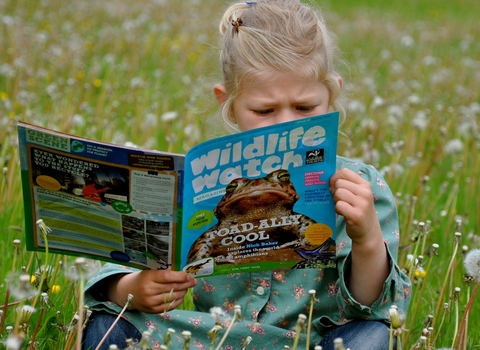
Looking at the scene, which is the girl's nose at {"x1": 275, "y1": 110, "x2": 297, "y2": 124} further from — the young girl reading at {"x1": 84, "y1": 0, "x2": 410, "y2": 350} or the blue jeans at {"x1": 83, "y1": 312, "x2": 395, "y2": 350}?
the blue jeans at {"x1": 83, "y1": 312, "x2": 395, "y2": 350}

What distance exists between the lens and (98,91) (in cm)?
434

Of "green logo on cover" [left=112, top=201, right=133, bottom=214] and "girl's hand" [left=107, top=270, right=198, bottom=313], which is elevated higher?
"green logo on cover" [left=112, top=201, right=133, bottom=214]

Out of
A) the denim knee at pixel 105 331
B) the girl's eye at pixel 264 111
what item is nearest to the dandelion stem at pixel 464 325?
the girl's eye at pixel 264 111

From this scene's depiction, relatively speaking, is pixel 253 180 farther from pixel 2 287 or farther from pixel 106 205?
pixel 2 287

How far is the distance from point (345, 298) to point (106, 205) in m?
0.59

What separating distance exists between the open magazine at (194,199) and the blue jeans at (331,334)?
0.21 m

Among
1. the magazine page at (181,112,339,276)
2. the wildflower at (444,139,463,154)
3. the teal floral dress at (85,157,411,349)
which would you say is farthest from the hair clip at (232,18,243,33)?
the wildflower at (444,139,463,154)

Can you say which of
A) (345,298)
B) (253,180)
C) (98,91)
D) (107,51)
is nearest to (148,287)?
(253,180)

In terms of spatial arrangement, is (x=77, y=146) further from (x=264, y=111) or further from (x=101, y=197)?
(x=264, y=111)

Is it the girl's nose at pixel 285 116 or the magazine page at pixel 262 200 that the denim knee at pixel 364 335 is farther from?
the girl's nose at pixel 285 116

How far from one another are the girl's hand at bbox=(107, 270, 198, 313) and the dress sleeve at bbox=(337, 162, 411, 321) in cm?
35

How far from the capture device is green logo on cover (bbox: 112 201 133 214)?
4.23ft

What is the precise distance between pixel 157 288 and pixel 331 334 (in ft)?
1.44

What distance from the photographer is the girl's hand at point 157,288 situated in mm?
1405
